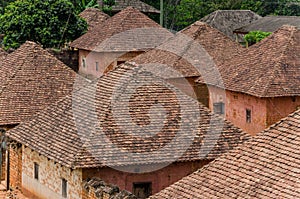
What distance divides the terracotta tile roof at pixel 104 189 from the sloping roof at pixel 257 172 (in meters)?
3.31

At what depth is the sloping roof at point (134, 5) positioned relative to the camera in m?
64.0

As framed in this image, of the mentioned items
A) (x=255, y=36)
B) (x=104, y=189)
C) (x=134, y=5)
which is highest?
(x=104, y=189)

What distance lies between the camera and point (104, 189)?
2002cm

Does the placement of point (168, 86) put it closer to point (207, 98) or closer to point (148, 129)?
point (148, 129)

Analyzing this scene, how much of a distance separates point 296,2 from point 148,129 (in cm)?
6158

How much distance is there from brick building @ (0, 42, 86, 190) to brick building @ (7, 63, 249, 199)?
4.28 m

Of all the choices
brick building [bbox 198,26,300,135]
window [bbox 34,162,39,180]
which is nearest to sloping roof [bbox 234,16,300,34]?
brick building [bbox 198,26,300,135]

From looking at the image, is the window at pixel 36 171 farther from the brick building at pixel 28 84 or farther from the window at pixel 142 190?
the brick building at pixel 28 84

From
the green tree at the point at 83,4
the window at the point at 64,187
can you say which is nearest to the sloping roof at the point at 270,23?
the green tree at the point at 83,4

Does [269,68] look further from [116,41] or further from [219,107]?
[116,41]

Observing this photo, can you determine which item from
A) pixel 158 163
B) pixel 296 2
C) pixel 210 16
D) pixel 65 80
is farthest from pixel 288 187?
pixel 296 2

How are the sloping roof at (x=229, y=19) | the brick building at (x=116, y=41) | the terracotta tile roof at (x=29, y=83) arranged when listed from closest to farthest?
the terracotta tile roof at (x=29, y=83) → the brick building at (x=116, y=41) → the sloping roof at (x=229, y=19)

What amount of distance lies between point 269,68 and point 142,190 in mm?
12697

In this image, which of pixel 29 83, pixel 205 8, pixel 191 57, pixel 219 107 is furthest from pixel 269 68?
pixel 205 8
